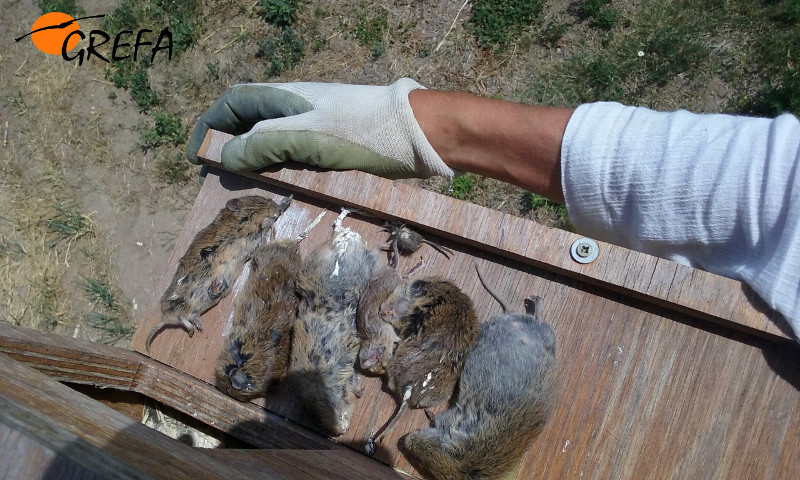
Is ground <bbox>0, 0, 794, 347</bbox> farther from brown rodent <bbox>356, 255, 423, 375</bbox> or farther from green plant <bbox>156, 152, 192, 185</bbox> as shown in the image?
brown rodent <bbox>356, 255, 423, 375</bbox>

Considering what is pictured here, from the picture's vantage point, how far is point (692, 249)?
217 cm

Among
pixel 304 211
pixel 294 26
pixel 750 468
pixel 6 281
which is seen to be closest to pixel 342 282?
pixel 304 211

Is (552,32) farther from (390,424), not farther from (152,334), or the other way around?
(152,334)

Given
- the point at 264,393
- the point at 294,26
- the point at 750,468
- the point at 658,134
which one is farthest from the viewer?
the point at 294,26

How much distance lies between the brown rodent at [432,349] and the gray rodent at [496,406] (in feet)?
0.23

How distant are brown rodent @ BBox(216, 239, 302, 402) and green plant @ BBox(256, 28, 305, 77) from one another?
3.08m

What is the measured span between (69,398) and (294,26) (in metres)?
4.73

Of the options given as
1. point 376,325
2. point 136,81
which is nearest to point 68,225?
point 136,81

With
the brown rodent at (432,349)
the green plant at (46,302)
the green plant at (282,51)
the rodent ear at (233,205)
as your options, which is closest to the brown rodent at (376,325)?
the brown rodent at (432,349)

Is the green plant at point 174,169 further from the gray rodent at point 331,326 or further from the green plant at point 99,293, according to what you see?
the gray rodent at point 331,326

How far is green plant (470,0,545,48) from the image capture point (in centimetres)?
479

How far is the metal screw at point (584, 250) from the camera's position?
202cm

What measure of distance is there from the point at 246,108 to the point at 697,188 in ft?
7.42

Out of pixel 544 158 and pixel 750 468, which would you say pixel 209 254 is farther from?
pixel 750 468
